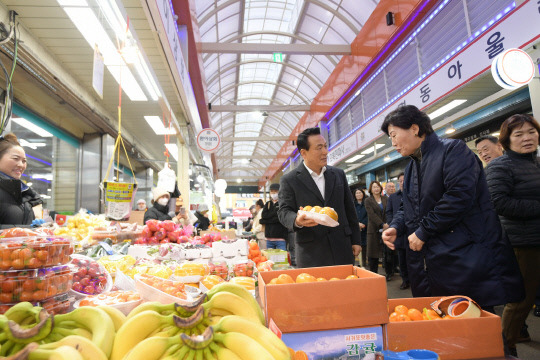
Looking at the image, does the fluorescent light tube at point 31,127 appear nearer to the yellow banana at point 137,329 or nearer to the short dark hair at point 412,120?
the short dark hair at point 412,120

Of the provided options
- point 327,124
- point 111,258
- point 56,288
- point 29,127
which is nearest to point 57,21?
point 29,127

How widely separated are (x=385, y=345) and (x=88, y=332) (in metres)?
1.06

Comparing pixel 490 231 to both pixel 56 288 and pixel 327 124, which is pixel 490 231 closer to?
pixel 56 288

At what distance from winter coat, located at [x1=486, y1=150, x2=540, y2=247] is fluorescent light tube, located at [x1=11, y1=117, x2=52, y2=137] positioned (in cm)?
655

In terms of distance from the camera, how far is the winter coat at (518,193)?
2618mm

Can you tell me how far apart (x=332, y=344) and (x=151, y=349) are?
31.9 inches

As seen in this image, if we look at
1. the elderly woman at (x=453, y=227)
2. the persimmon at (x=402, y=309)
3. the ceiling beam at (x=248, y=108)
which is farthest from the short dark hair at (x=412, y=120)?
the ceiling beam at (x=248, y=108)

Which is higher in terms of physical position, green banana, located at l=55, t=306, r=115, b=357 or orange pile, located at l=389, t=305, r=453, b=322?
green banana, located at l=55, t=306, r=115, b=357

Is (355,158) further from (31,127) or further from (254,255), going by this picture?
(31,127)

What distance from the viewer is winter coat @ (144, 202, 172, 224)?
5.25 m

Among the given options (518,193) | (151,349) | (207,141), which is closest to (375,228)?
(518,193)

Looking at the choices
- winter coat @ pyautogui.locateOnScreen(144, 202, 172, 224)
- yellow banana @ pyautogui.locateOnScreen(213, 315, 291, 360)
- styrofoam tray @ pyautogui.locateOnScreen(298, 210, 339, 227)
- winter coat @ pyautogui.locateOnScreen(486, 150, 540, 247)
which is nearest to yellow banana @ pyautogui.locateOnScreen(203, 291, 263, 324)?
yellow banana @ pyautogui.locateOnScreen(213, 315, 291, 360)

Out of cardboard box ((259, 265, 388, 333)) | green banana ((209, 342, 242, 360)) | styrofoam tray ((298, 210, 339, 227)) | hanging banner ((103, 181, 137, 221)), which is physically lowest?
cardboard box ((259, 265, 388, 333))

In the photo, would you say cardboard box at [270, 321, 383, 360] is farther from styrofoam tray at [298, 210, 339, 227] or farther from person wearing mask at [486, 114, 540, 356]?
person wearing mask at [486, 114, 540, 356]
